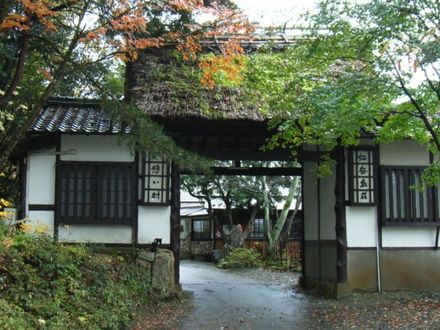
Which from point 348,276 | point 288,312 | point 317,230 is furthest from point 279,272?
point 288,312

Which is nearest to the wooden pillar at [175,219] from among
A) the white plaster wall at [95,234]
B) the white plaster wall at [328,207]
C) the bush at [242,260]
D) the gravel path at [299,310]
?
the white plaster wall at [95,234]

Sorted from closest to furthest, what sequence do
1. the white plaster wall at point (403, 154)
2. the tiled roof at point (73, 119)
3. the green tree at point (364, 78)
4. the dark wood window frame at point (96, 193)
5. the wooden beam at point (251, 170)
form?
the green tree at point (364, 78) → the tiled roof at point (73, 119) → the dark wood window frame at point (96, 193) → the white plaster wall at point (403, 154) → the wooden beam at point (251, 170)

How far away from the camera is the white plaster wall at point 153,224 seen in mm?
12172

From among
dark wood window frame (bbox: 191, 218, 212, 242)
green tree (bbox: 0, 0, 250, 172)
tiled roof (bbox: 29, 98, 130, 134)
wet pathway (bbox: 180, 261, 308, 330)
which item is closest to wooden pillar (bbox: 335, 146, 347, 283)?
wet pathway (bbox: 180, 261, 308, 330)

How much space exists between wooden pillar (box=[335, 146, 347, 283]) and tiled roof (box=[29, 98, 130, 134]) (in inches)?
203

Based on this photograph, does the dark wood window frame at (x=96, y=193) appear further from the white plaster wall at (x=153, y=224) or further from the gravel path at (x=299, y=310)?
the gravel path at (x=299, y=310)

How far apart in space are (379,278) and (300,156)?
3479 mm

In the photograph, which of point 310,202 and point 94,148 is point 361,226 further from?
point 94,148

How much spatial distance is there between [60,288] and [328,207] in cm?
752

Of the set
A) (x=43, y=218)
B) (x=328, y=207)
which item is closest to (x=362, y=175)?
(x=328, y=207)

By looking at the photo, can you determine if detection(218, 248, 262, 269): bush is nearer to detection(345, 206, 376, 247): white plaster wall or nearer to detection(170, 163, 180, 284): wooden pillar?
detection(345, 206, 376, 247): white plaster wall

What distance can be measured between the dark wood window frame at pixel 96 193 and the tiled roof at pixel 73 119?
83 cm

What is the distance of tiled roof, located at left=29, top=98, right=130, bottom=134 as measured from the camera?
1170 centimetres

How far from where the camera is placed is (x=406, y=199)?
505 inches
